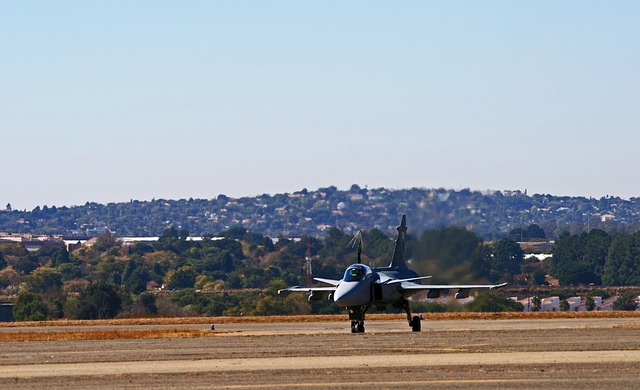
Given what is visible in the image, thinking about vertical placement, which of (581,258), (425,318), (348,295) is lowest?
(425,318)

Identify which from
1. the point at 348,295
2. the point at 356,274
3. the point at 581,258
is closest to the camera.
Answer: the point at 348,295

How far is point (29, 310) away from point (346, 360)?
250 feet

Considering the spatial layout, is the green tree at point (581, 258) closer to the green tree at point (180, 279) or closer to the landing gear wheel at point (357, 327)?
the green tree at point (180, 279)

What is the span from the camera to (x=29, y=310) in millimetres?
104875

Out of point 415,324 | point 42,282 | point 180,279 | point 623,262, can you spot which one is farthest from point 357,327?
point 180,279

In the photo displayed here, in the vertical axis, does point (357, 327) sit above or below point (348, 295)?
below

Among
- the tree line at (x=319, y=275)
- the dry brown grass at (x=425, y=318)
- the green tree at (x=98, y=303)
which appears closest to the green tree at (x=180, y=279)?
the tree line at (x=319, y=275)

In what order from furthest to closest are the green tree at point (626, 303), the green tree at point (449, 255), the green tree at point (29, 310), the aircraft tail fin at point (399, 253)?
the green tree at point (626, 303)
the green tree at point (29, 310)
the green tree at point (449, 255)
the aircraft tail fin at point (399, 253)

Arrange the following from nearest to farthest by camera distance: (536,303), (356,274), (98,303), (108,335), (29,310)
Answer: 1. (356,274)
2. (108,335)
3. (536,303)
4. (29,310)
5. (98,303)

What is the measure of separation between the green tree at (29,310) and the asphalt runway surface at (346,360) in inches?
2279

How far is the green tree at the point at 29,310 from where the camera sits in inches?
4053

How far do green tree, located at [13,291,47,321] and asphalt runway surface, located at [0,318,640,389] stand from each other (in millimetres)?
57885

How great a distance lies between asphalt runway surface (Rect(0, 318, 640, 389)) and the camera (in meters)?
27.5

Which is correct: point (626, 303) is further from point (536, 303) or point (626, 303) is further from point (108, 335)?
point (108, 335)
